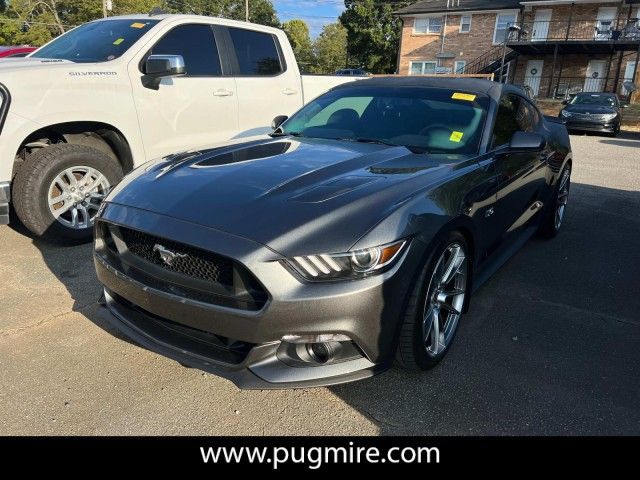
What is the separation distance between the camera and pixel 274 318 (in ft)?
6.79

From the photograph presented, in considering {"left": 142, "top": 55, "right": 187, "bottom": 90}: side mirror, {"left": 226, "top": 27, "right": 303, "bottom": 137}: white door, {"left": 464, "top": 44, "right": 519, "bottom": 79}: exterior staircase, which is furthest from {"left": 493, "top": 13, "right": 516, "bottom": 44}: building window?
{"left": 142, "top": 55, "right": 187, "bottom": 90}: side mirror

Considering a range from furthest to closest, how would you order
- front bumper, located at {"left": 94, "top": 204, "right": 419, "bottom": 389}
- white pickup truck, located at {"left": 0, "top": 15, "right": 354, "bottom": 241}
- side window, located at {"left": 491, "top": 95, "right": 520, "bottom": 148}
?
white pickup truck, located at {"left": 0, "top": 15, "right": 354, "bottom": 241} < side window, located at {"left": 491, "top": 95, "right": 520, "bottom": 148} < front bumper, located at {"left": 94, "top": 204, "right": 419, "bottom": 389}

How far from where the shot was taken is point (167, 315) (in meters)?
2.31

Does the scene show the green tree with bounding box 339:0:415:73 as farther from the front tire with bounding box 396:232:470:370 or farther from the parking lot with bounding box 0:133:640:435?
the front tire with bounding box 396:232:470:370

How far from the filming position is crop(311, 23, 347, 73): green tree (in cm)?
5834

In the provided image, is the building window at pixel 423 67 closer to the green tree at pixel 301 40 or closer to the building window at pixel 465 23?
the building window at pixel 465 23

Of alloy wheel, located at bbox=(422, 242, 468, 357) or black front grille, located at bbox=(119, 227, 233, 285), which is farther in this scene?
alloy wheel, located at bbox=(422, 242, 468, 357)

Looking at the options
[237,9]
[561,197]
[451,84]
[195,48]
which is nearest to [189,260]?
[451,84]

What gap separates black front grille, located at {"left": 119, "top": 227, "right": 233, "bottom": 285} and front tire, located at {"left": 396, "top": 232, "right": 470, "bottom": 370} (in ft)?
2.86

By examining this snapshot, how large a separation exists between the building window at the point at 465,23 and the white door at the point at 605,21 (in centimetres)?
751

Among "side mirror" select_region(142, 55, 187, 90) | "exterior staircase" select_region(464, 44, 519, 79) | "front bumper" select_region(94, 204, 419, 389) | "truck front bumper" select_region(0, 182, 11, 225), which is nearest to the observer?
"front bumper" select_region(94, 204, 419, 389)

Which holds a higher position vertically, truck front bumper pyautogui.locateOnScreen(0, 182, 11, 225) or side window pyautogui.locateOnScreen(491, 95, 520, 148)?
side window pyautogui.locateOnScreen(491, 95, 520, 148)

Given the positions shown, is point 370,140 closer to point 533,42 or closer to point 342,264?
point 342,264
